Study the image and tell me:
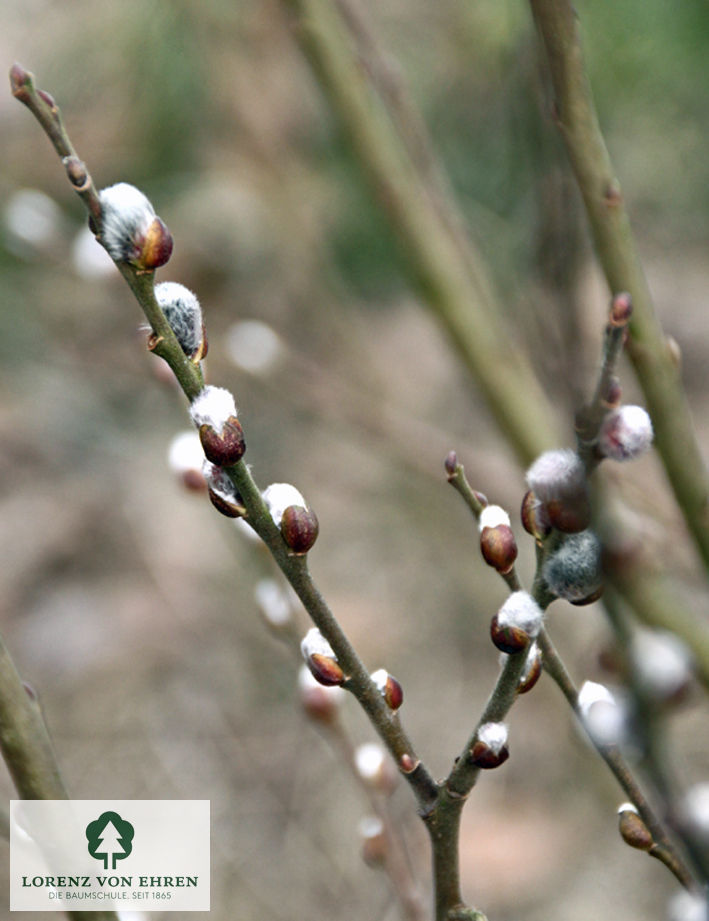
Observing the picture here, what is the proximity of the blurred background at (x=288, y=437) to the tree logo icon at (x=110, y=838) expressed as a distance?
0.40m

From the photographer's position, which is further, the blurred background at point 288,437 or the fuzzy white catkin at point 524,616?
the blurred background at point 288,437

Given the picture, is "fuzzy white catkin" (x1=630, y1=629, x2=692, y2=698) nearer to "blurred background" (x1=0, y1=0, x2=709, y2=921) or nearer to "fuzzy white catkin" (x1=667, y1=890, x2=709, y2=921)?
"fuzzy white catkin" (x1=667, y1=890, x2=709, y2=921)

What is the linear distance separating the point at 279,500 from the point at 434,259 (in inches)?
21.7

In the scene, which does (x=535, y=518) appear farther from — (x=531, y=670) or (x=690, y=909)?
(x=690, y=909)

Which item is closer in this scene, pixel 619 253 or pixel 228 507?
pixel 228 507

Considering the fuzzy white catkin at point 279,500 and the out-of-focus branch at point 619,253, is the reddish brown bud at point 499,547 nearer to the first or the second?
the fuzzy white catkin at point 279,500

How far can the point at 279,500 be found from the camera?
383 mm

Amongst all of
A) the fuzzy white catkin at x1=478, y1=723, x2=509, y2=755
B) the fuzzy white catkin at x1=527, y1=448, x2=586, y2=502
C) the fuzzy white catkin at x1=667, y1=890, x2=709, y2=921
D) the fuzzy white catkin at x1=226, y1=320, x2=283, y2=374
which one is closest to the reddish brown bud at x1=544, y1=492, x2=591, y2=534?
the fuzzy white catkin at x1=527, y1=448, x2=586, y2=502

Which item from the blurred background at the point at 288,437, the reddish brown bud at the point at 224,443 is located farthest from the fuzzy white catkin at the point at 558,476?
the blurred background at the point at 288,437

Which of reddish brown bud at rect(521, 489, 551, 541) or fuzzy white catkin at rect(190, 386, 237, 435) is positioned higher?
fuzzy white catkin at rect(190, 386, 237, 435)

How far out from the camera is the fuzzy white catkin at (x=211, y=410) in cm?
34

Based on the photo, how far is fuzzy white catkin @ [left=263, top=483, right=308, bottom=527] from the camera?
0.38 m

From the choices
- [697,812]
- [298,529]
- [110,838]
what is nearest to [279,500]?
[298,529]

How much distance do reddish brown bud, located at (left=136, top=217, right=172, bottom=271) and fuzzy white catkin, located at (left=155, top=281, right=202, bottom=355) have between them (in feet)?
0.08
